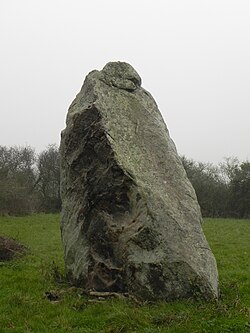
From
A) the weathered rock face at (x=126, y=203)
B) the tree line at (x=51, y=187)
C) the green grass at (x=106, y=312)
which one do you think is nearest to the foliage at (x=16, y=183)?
the tree line at (x=51, y=187)

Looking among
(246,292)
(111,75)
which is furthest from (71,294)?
(111,75)

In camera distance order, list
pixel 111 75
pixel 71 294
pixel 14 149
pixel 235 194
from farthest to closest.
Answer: pixel 14 149
pixel 235 194
pixel 111 75
pixel 71 294

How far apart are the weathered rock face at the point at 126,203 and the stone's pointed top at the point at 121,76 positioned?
0.04 m

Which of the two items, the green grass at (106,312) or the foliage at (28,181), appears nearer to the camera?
the green grass at (106,312)

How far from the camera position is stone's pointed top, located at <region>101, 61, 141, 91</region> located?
1158cm

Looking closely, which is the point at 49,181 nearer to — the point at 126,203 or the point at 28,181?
the point at 28,181

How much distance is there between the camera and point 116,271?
9664mm

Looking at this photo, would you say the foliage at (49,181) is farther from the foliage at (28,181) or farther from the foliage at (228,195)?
the foliage at (228,195)

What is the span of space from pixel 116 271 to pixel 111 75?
495cm

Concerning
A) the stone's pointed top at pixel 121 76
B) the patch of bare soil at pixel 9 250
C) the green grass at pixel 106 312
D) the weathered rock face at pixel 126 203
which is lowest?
the green grass at pixel 106 312

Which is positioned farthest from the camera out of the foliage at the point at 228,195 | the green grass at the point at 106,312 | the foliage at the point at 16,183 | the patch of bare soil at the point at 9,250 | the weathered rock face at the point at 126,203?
the foliage at the point at 228,195

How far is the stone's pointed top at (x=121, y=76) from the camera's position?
11.6 m

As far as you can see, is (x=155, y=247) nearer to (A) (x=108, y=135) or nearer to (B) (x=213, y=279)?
(B) (x=213, y=279)

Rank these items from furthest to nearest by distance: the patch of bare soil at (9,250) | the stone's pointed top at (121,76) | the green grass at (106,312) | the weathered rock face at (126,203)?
1. the patch of bare soil at (9,250)
2. the stone's pointed top at (121,76)
3. the weathered rock face at (126,203)
4. the green grass at (106,312)
